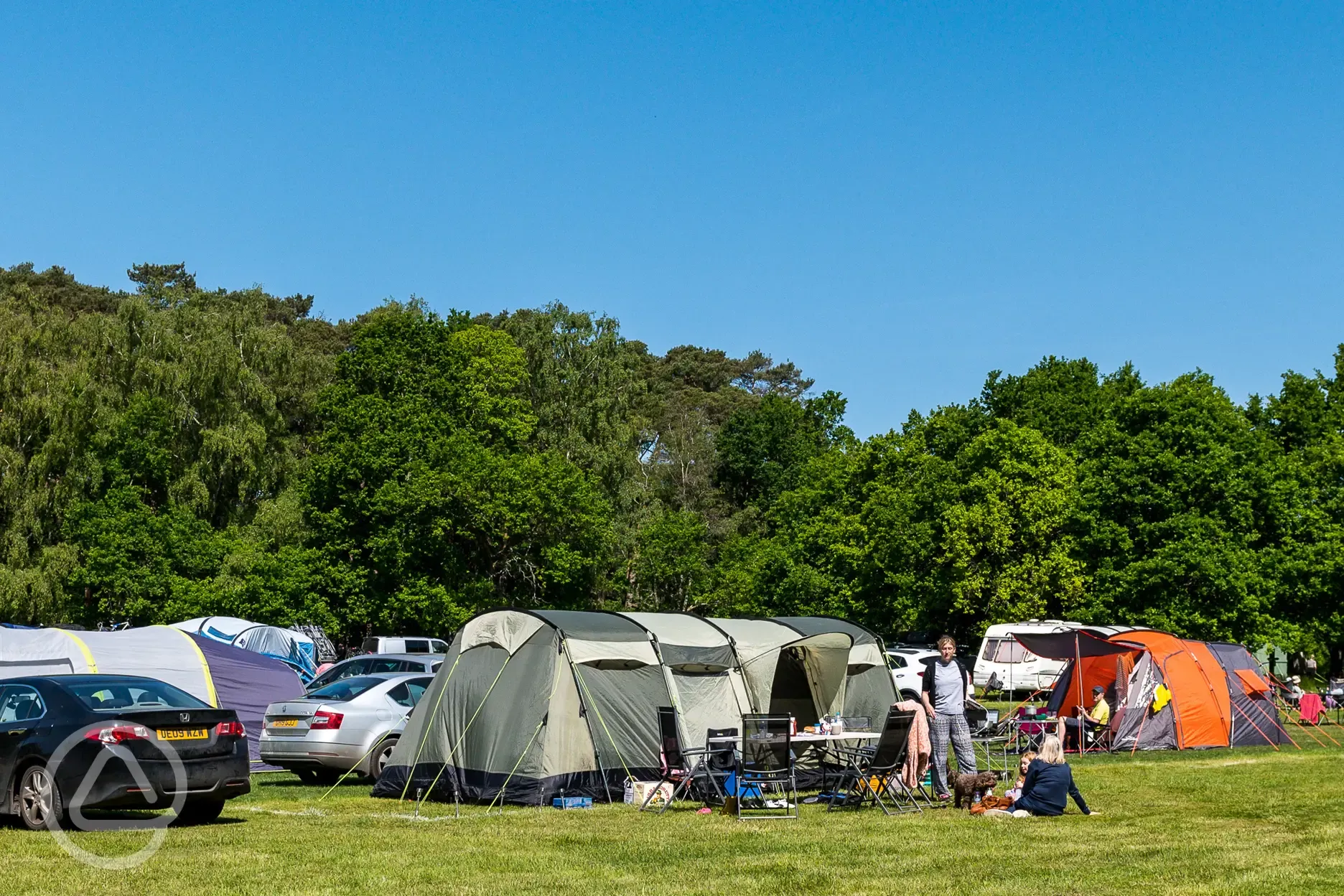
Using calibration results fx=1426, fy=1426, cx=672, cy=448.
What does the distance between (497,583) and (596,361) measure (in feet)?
41.9

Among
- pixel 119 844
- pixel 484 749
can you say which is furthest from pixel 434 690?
pixel 119 844

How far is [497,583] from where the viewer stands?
156 ft

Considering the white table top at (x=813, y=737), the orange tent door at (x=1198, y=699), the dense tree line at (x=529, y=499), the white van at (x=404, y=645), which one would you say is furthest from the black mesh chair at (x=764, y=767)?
the dense tree line at (x=529, y=499)

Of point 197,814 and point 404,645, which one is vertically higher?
point 404,645

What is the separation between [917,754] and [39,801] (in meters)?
8.99

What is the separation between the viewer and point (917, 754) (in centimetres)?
1593

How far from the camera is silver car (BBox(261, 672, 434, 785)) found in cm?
1809

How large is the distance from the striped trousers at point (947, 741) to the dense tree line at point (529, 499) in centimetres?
2614

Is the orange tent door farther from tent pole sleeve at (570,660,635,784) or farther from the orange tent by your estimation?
tent pole sleeve at (570,660,635,784)

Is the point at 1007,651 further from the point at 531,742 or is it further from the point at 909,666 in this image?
the point at 531,742

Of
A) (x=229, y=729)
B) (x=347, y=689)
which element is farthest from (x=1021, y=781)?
(x=347, y=689)

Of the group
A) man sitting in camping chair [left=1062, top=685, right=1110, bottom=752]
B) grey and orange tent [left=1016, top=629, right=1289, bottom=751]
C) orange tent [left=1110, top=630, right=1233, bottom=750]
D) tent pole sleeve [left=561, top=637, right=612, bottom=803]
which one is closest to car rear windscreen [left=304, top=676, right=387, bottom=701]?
tent pole sleeve [left=561, top=637, right=612, bottom=803]

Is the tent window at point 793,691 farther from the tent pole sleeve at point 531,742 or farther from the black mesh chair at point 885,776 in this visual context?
the tent pole sleeve at point 531,742

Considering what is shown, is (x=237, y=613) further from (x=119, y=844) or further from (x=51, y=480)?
(x=119, y=844)
